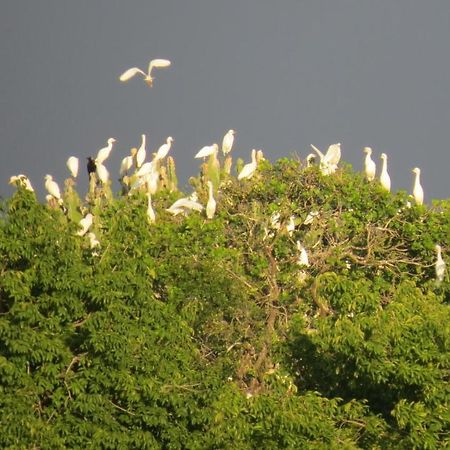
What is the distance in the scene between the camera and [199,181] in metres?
30.8

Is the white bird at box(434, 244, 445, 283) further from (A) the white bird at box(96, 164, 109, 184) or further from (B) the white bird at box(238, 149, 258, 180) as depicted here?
(A) the white bird at box(96, 164, 109, 184)

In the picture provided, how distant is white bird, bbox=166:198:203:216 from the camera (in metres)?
28.2

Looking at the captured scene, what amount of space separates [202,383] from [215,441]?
1096mm

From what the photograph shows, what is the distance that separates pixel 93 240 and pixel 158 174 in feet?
24.2

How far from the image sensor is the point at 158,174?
105 feet

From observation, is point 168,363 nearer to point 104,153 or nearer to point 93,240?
point 93,240

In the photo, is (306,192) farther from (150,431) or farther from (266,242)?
(150,431)

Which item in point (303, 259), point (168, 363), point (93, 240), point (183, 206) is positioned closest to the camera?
point (168, 363)

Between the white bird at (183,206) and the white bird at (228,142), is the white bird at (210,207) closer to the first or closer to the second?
the white bird at (183,206)

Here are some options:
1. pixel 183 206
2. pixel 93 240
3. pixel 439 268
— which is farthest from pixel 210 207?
pixel 93 240

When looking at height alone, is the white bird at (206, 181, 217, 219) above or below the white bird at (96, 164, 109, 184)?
below

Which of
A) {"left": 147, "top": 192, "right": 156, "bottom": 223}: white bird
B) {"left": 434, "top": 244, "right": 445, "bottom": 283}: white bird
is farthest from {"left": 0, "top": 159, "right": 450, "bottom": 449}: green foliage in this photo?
{"left": 434, "top": 244, "right": 445, "bottom": 283}: white bird

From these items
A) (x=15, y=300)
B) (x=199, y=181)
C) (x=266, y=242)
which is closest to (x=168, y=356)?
(x=15, y=300)

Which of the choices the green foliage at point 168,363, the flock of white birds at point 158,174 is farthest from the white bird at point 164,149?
the green foliage at point 168,363
